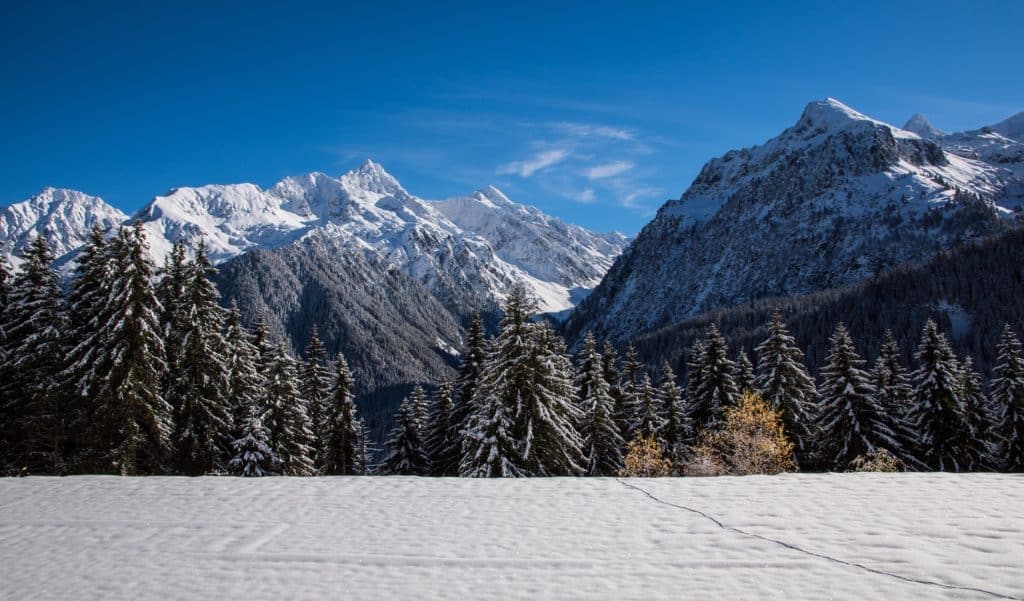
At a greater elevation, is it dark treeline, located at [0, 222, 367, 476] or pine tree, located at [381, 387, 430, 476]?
dark treeline, located at [0, 222, 367, 476]

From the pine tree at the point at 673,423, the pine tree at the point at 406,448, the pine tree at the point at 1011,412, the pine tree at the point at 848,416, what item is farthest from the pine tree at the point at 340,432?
the pine tree at the point at 1011,412

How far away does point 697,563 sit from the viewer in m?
7.89

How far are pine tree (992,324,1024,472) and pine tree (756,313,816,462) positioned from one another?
9725mm

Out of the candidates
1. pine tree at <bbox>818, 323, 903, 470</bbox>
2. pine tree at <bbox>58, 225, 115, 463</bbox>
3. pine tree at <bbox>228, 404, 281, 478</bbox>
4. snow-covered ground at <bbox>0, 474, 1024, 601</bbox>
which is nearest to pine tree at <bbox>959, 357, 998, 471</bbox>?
pine tree at <bbox>818, 323, 903, 470</bbox>

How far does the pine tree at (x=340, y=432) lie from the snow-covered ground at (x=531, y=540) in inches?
823

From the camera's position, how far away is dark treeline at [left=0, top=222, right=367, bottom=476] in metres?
21.7

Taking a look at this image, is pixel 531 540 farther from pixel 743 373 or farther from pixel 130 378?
pixel 743 373

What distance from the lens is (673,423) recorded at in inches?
1248

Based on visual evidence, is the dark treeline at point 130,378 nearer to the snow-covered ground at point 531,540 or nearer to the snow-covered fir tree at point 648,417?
the snow-covered ground at point 531,540

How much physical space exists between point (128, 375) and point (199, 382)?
422 centimetres

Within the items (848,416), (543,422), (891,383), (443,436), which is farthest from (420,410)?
(891,383)

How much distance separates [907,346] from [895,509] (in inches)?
4724

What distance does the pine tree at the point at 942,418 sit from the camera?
2995 centimetres

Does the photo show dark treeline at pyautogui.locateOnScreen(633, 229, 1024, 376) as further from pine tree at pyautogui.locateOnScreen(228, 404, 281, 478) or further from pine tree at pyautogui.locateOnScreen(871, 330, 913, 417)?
pine tree at pyautogui.locateOnScreen(228, 404, 281, 478)
